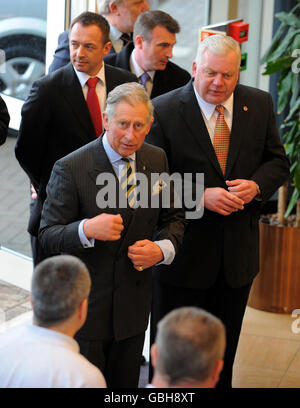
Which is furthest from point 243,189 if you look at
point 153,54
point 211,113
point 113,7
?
point 113,7

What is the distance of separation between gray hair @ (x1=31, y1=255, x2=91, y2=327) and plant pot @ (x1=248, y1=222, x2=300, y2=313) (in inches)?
129

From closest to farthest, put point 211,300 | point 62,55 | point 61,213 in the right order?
point 61,213
point 211,300
point 62,55

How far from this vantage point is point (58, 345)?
214 cm

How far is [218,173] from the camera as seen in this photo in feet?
11.4

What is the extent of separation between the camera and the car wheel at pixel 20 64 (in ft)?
17.6

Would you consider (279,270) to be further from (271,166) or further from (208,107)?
(208,107)

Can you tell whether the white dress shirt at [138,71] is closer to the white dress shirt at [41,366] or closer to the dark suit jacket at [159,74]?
the dark suit jacket at [159,74]

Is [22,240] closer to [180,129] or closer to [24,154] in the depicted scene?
[24,154]

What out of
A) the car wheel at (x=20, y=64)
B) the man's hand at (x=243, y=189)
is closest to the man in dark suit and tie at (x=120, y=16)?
the car wheel at (x=20, y=64)

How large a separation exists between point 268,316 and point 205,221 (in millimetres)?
2065

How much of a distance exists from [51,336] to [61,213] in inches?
33.8

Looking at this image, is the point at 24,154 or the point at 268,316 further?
the point at 268,316

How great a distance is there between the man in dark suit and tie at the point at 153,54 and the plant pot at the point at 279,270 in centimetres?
142

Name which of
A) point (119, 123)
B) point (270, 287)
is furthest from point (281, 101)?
point (119, 123)
